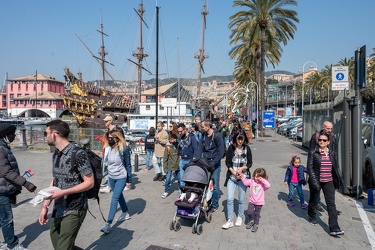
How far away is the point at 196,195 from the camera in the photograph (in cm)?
614

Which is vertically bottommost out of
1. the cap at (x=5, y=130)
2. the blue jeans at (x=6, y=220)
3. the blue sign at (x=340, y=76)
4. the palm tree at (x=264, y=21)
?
the blue jeans at (x=6, y=220)

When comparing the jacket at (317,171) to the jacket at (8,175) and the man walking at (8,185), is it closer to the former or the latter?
the man walking at (8,185)

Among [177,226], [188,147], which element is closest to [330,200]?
[177,226]

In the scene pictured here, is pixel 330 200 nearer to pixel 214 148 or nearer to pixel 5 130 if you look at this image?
pixel 214 148

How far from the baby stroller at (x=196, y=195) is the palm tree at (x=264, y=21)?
2393cm

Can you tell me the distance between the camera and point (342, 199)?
27.6ft

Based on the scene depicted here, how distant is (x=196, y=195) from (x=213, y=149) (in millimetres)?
1311

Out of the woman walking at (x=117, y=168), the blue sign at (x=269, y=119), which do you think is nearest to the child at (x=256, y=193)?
the woman walking at (x=117, y=168)

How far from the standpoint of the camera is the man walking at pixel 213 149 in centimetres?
705

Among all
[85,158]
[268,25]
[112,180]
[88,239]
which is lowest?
[88,239]

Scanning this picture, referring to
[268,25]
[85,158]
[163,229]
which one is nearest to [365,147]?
[163,229]

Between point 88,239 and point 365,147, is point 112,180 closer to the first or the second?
point 88,239

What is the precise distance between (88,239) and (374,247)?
4478 millimetres

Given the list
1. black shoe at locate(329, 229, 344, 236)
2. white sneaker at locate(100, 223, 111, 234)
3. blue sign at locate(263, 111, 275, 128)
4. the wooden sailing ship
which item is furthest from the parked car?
the wooden sailing ship
